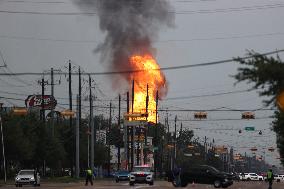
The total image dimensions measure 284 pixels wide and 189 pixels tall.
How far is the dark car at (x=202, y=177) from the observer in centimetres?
5628

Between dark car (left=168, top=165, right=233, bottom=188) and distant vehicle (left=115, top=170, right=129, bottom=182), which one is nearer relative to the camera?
dark car (left=168, top=165, right=233, bottom=188)

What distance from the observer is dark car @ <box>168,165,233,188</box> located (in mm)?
56281

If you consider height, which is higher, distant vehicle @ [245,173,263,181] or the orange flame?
the orange flame

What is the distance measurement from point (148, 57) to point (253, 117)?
14.9 m

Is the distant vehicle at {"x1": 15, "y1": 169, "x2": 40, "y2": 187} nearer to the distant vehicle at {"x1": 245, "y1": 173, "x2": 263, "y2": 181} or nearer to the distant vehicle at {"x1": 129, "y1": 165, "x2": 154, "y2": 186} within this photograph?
the distant vehicle at {"x1": 129, "y1": 165, "x2": 154, "y2": 186}

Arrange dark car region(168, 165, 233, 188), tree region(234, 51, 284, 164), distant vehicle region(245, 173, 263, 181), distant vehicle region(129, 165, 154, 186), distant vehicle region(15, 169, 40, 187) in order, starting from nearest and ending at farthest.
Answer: tree region(234, 51, 284, 164), dark car region(168, 165, 233, 188), distant vehicle region(15, 169, 40, 187), distant vehicle region(129, 165, 154, 186), distant vehicle region(245, 173, 263, 181)

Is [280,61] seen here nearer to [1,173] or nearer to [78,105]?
[78,105]

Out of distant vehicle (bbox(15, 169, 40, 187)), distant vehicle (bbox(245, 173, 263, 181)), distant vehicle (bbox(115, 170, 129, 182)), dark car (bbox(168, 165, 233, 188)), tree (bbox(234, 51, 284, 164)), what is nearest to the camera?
tree (bbox(234, 51, 284, 164))

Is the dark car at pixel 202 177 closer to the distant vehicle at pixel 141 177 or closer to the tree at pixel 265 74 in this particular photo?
the distant vehicle at pixel 141 177

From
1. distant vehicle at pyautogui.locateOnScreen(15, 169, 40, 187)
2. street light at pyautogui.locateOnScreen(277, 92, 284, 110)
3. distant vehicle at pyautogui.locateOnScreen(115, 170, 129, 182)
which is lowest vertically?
distant vehicle at pyautogui.locateOnScreen(115, 170, 129, 182)

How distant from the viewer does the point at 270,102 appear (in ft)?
67.5

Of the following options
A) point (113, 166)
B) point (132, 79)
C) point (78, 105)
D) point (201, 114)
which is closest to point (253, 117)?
point (201, 114)

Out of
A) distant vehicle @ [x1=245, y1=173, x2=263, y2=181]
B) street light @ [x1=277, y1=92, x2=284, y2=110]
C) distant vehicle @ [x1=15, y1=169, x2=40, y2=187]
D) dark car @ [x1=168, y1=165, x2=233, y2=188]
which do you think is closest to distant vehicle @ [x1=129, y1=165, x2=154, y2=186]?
dark car @ [x1=168, y1=165, x2=233, y2=188]

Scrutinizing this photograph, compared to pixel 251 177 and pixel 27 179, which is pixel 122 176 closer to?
pixel 27 179
